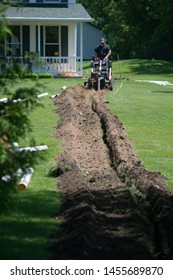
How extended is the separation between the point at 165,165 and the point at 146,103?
450 inches

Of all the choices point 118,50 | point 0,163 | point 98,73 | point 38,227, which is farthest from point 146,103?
point 118,50

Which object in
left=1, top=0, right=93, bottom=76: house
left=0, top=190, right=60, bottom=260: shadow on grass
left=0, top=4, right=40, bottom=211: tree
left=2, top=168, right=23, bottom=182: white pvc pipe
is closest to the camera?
left=0, top=4, right=40, bottom=211: tree

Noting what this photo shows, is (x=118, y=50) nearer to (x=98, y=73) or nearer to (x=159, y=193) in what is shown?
(x=98, y=73)

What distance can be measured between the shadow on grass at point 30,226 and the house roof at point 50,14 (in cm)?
2640

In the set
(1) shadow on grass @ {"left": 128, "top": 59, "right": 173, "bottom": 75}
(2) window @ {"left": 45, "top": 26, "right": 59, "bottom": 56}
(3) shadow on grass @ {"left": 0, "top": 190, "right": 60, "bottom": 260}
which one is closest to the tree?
(3) shadow on grass @ {"left": 0, "top": 190, "right": 60, "bottom": 260}

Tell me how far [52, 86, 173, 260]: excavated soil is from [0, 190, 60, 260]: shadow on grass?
14 cm

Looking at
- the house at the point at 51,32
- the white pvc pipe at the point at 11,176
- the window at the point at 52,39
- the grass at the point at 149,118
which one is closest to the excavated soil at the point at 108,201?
the grass at the point at 149,118

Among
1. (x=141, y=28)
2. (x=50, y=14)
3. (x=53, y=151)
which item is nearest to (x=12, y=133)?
(x=53, y=151)

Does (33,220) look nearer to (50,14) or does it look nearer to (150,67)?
(50,14)

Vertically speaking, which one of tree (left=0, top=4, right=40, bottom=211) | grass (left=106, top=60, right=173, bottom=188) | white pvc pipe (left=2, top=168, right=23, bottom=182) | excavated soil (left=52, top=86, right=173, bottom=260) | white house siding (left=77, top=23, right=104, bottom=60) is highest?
tree (left=0, top=4, right=40, bottom=211)

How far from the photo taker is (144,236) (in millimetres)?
8102

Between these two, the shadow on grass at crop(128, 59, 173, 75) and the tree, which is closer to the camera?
the tree

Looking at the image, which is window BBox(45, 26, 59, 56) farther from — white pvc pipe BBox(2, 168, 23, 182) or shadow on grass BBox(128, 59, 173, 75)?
white pvc pipe BBox(2, 168, 23, 182)

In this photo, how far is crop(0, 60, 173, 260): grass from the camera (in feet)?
25.7
